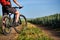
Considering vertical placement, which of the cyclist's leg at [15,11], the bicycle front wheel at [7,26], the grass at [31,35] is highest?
the cyclist's leg at [15,11]

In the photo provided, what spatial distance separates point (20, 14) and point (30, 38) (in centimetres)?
189

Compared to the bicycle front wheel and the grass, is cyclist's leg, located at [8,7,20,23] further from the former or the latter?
the grass

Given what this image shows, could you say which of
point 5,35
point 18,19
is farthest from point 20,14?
point 5,35

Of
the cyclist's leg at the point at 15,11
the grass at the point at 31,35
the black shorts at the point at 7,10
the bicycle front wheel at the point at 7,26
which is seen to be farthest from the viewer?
the bicycle front wheel at the point at 7,26

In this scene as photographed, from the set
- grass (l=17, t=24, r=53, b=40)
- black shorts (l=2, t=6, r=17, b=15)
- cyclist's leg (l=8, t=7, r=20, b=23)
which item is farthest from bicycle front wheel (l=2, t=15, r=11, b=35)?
grass (l=17, t=24, r=53, b=40)

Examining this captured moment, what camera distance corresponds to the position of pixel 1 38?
42.2 feet

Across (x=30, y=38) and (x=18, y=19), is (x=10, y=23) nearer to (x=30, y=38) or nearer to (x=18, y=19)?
(x=18, y=19)

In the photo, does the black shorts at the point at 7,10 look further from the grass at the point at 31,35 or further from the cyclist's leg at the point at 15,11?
the grass at the point at 31,35

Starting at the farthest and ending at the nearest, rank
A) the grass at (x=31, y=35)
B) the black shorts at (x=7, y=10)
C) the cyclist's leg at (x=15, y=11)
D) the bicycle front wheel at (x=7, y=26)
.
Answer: the bicycle front wheel at (x=7, y=26), the cyclist's leg at (x=15, y=11), the black shorts at (x=7, y=10), the grass at (x=31, y=35)

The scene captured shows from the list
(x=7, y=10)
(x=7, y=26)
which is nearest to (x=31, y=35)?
(x=7, y=26)

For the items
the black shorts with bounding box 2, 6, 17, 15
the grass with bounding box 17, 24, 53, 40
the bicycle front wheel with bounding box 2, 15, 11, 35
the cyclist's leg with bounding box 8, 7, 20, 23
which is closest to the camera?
the grass with bounding box 17, 24, 53, 40

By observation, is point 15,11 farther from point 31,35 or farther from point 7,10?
point 31,35

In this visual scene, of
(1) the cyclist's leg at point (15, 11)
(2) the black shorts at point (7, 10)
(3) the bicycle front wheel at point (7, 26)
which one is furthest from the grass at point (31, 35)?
(2) the black shorts at point (7, 10)

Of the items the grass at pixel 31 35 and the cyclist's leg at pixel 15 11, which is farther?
the cyclist's leg at pixel 15 11
